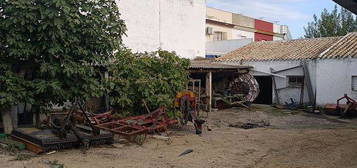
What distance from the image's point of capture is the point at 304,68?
19.5 meters

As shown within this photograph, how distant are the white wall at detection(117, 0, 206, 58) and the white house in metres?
2.61

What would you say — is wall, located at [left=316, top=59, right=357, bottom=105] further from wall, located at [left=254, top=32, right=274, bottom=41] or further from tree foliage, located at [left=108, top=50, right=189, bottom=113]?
wall, located at [left=254, top=32, right=274, bottom=41]

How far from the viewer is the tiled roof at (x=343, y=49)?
18.0 meters

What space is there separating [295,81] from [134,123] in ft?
41.1

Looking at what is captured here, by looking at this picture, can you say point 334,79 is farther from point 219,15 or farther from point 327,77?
point 219,15

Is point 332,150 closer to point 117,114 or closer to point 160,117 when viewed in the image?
point 160,117

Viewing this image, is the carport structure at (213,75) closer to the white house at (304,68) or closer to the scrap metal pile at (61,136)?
the white house at (304,68)

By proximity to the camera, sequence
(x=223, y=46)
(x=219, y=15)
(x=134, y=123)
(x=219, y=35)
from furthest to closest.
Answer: (x=219, y=15), (x=219, y=35), (x=223, y=46), (x=134, y=123)

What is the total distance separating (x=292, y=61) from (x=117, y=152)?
13681mm

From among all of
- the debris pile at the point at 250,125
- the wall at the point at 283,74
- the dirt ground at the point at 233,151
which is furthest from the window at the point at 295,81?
the dirt ground at the point at 233,151

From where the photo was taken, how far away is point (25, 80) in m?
10.0

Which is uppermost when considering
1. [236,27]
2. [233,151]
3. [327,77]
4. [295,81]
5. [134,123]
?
[236,27]

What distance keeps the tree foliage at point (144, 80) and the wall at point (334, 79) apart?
8.67 meters

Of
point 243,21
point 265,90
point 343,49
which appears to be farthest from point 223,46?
point 343,49
